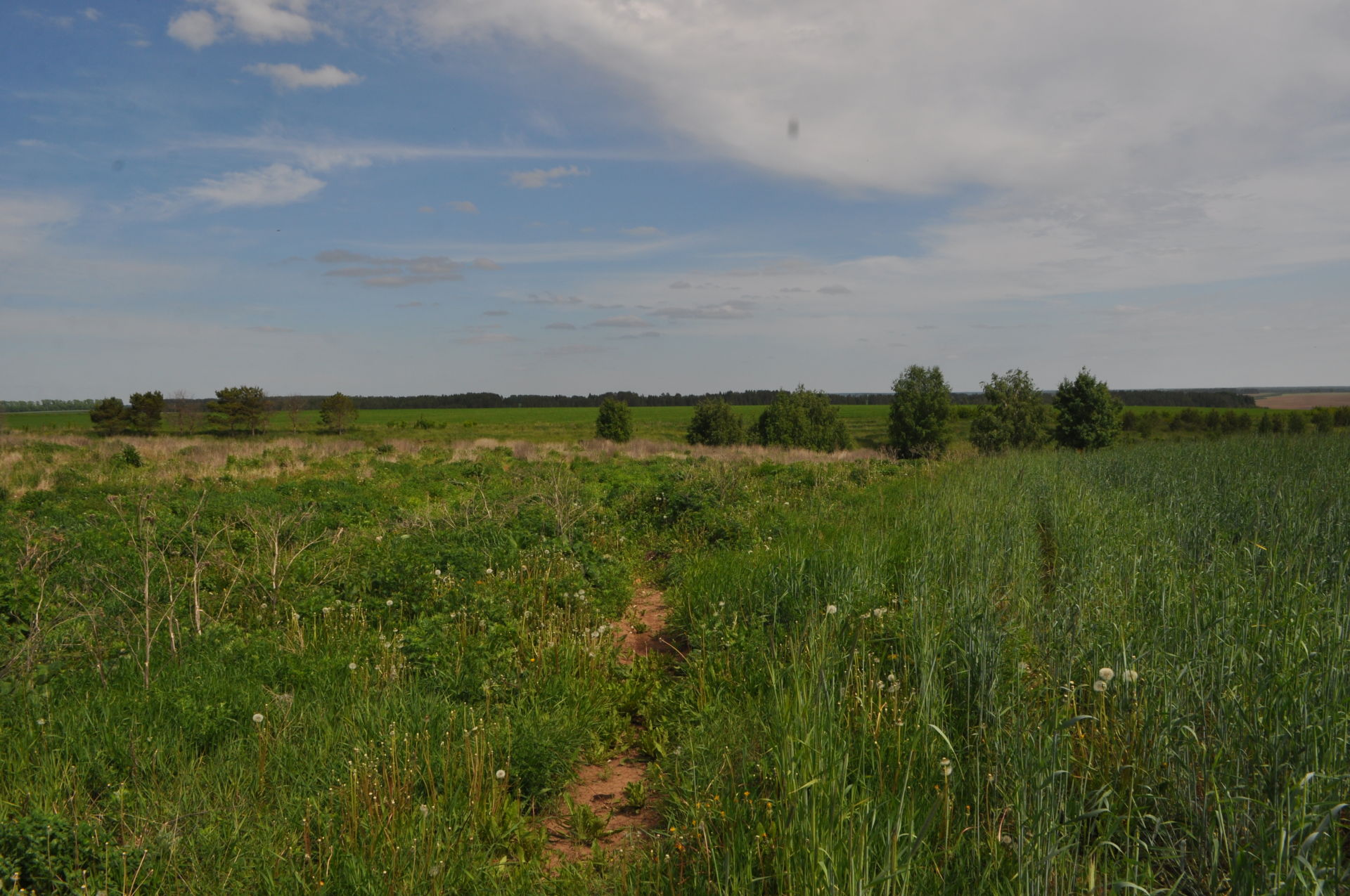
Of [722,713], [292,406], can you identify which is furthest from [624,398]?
[722,713]

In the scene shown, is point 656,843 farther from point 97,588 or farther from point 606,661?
point 97,588

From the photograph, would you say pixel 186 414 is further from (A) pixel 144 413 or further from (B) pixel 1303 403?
(B) pixel 1303 403

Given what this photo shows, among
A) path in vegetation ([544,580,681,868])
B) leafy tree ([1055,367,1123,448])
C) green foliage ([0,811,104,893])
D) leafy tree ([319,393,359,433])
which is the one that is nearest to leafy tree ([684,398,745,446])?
leafy tree ([1055,367,1123,448])

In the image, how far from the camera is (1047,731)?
3000 millimetres

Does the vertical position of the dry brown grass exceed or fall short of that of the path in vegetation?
it exceeds it

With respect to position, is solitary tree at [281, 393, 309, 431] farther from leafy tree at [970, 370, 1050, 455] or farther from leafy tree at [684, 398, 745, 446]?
leafy tree at [970, 370, 1050, 455]

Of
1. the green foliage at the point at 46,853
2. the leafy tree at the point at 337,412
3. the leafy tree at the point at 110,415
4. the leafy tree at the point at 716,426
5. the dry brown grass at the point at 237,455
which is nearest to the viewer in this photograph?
the green foliage at the point at 46,853

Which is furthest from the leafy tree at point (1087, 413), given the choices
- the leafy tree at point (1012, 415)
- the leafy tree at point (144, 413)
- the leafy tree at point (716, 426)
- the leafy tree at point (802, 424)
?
the leafy tree at point (144, 413)

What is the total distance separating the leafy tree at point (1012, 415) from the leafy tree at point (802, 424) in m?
11.4

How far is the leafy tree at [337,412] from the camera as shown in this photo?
2483 inches

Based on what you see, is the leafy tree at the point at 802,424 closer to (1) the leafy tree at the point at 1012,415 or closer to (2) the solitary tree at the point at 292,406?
(1) the leafy tree at the point at 1012,415

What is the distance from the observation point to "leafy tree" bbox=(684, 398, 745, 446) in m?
54.7

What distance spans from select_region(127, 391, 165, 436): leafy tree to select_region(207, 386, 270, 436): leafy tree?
3765 millimetres

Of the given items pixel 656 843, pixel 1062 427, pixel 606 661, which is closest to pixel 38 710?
pixel 606 661
